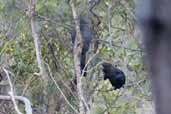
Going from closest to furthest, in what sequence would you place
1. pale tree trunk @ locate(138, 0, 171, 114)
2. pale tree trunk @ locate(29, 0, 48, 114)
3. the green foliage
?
pale tree trunk @ locate(138, 0, 171, 114) < pale tree trunk @ locate(29, 0, 48, 114) < the green foliage

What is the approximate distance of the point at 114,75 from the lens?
8.15 ft

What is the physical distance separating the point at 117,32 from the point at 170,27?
92.2 inches

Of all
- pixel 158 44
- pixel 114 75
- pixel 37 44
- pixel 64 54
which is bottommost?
pixel 114 75

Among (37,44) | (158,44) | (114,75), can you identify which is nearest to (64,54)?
(114,75)

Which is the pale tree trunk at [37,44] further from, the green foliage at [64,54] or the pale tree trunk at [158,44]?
the pale tree trunk at [158,44]

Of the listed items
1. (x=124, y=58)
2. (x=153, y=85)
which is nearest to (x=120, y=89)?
(x=124, y=58)

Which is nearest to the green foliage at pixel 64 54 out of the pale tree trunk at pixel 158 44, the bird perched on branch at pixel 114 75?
the bird perched on branch at pixel 114 75

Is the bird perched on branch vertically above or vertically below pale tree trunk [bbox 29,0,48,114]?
below

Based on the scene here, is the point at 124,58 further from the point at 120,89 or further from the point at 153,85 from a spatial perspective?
the point at 153,85

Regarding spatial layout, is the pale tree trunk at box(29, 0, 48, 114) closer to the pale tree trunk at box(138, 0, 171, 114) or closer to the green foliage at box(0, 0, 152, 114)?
the green foliage at box(0, 0, 152, 114)

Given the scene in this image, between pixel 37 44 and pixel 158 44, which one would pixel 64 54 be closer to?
pixel 37 44

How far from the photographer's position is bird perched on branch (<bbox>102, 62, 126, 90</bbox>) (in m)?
2.46

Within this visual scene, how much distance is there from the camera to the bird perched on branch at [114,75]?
8.07ft

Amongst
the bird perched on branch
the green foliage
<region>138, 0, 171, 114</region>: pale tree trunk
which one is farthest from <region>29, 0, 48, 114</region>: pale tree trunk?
<region>138, 0, 171, 114</region>: pale tree trunk
